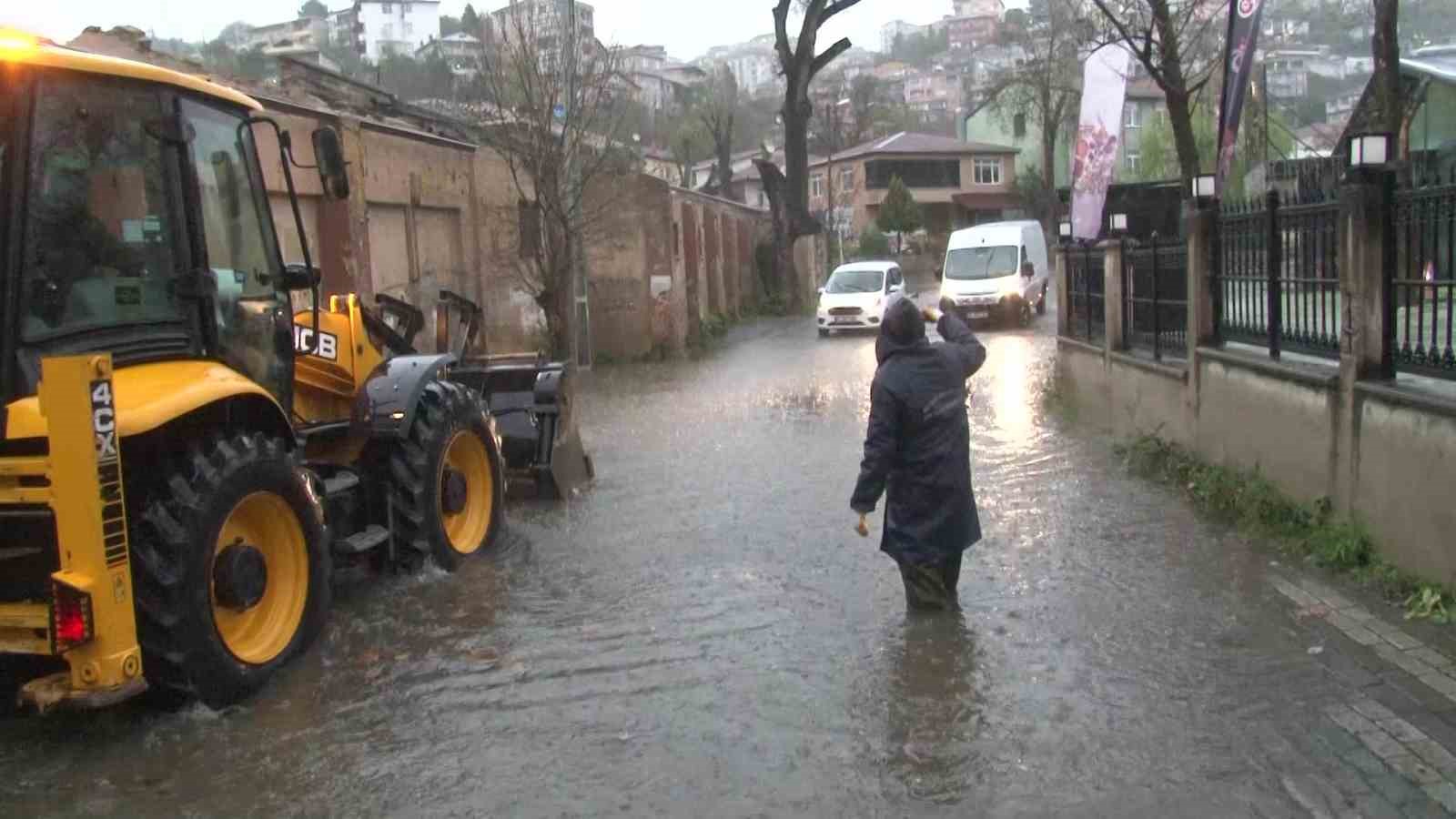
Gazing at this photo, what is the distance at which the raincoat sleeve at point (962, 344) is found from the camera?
6590 mm

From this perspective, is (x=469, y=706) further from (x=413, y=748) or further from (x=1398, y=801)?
(x=1398, y=801)

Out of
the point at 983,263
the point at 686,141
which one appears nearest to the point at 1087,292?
the point at 983,263

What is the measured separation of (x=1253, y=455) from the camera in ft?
27.6

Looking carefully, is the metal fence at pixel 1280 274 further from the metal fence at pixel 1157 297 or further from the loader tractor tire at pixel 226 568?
the loader tractor tire at pixel 226 568

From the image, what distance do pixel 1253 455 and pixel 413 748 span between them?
5880 mm

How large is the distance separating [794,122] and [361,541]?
29695 millimetres

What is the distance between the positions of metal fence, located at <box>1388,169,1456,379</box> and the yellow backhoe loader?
5490 millimetres

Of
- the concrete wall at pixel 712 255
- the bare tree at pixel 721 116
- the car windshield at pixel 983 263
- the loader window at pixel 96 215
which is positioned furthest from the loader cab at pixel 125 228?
the bare tree at pixel 721 116

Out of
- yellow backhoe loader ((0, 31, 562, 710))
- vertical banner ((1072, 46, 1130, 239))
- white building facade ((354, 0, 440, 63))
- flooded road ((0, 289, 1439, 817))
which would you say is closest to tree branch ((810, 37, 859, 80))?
vertical banner ((1072, 46, 1130, 239))

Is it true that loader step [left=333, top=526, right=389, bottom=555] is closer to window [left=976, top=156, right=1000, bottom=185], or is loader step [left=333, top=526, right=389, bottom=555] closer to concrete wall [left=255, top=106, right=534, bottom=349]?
concrete wall [left=255, top=106, right=534, bottom=349]

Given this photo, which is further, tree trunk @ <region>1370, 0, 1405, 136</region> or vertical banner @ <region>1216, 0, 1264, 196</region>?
tree trunk @ <region>1370, 0, 1405, 136</region>

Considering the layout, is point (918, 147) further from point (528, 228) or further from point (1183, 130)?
point (1183, 130)

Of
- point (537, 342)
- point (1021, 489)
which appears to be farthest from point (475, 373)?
point (537, 342)

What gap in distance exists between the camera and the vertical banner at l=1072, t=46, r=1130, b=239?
15.4 metres
